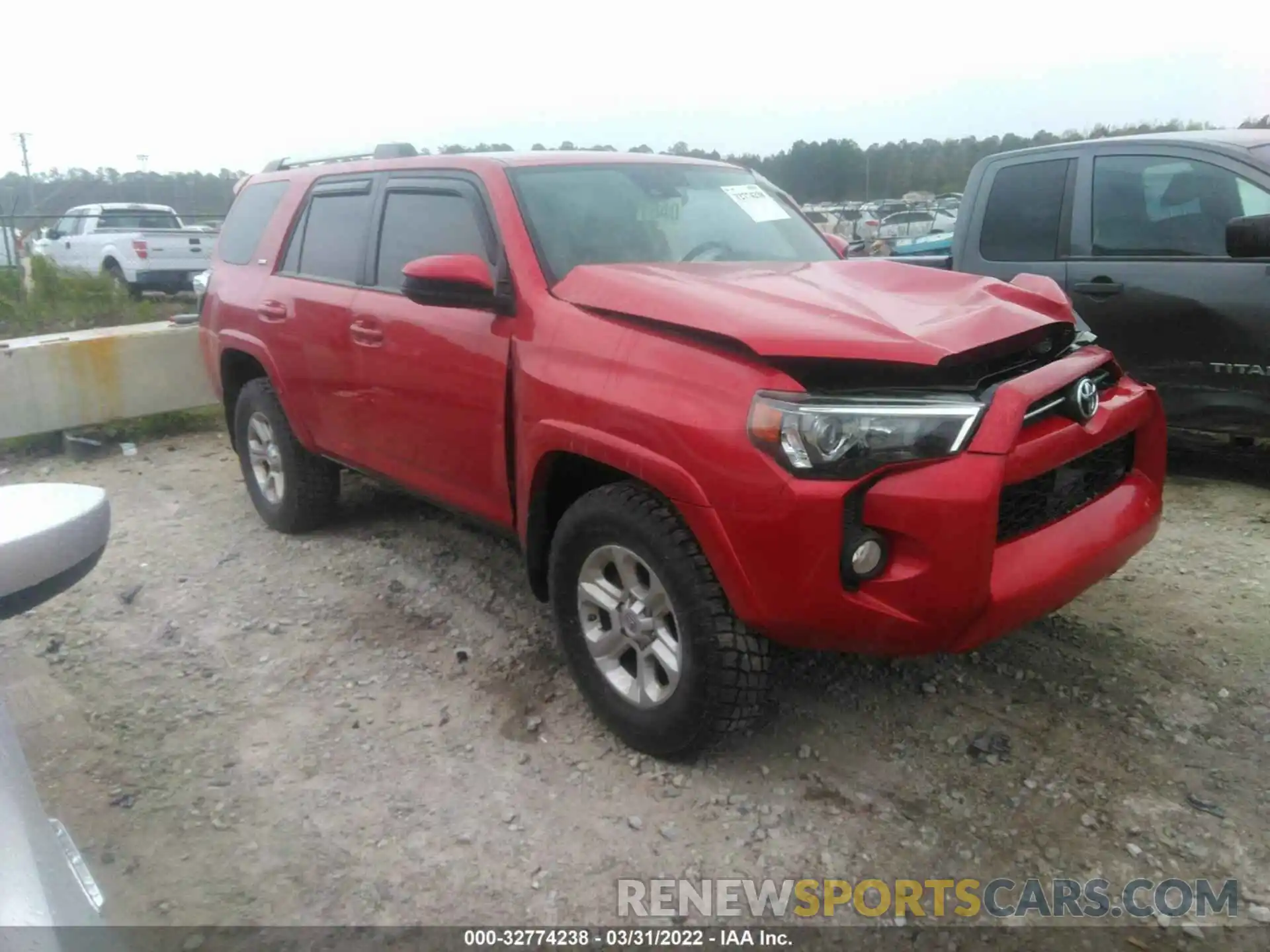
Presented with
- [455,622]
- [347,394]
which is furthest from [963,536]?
[347,394]

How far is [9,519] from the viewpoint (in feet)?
4.73

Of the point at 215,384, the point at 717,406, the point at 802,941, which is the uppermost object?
the point at 717,406

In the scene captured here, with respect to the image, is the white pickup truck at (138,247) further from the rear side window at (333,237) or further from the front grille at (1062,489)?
the front grille at (1062,489)

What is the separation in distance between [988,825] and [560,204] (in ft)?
8.00

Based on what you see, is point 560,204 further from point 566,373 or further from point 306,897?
point 306,897

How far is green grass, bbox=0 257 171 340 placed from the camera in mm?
10867

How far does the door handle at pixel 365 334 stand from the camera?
13.4 ft

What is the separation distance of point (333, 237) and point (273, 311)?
0.51m

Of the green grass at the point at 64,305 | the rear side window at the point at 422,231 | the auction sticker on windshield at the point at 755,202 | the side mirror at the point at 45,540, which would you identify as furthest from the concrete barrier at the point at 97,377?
the side mirror at the point at 45,540

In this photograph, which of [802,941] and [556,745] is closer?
[802,941]

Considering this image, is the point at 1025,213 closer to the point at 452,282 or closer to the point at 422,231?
the point at 422,231

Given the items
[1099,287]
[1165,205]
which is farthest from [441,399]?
[1165,205]

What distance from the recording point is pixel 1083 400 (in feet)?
9.42

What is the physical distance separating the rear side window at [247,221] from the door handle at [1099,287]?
13.3ft
